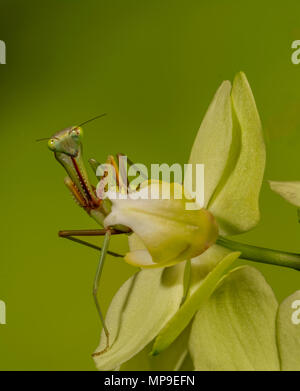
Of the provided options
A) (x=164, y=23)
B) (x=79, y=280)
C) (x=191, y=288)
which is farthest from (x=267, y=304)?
(x=164, y=23)

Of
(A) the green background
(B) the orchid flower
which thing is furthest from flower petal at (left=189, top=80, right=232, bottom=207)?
(A) the green background

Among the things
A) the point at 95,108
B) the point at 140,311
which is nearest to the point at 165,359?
the point at 140,311

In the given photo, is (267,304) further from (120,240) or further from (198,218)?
(120,240)

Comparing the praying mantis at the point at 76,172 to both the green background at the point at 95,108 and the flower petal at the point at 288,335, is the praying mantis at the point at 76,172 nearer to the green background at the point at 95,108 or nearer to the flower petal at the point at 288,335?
the flower petal at the point at 288,335

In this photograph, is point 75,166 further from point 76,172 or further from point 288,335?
point 288,335

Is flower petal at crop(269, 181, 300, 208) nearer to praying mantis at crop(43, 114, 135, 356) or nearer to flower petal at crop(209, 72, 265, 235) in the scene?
flower petal at crop(209, 72, 265, 235)

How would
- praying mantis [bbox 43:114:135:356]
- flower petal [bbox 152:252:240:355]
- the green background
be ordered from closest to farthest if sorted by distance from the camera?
flower petal [bbox 152:252:240:355]
praying mantis [bbox 43:114:135:356]
the green background
